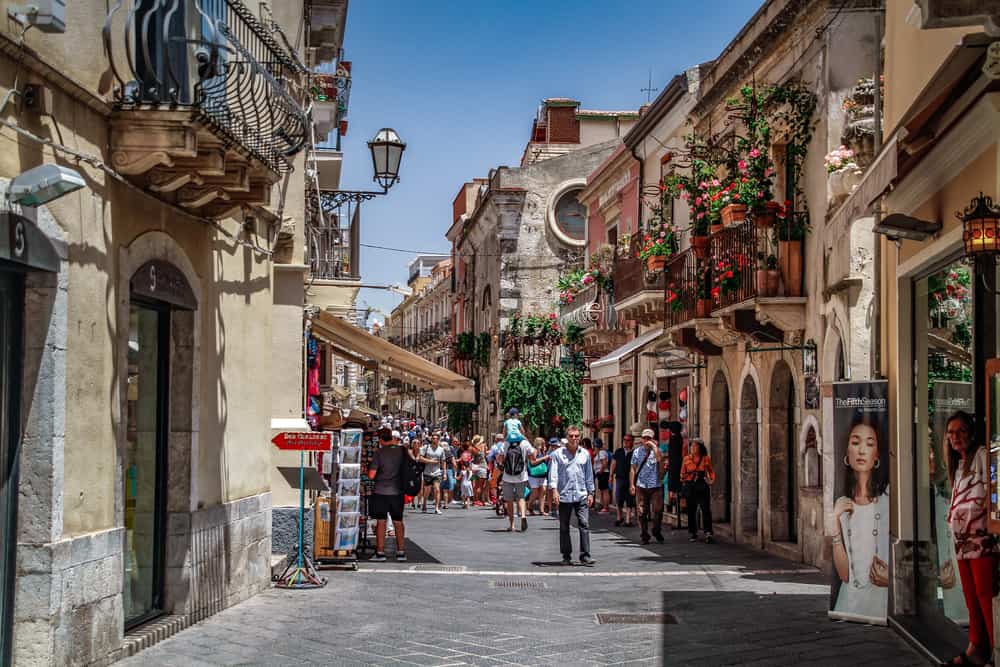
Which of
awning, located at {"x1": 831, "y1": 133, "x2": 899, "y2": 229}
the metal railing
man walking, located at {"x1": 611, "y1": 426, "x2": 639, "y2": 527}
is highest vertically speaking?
the metal railing

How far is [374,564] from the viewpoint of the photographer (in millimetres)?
15828

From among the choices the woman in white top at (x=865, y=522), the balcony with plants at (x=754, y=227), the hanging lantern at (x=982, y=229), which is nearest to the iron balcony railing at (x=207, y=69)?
the hanging lantern at (x=982, y=229)

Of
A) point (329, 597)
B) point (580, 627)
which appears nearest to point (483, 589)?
point (329, 597)

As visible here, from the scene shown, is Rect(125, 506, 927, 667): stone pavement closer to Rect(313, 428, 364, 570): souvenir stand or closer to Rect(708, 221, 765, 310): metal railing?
Rect(313, 428, 364, 570): souvenir stand

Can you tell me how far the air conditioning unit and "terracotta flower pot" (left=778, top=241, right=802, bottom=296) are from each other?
12.3 m

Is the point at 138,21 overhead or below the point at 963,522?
overhead

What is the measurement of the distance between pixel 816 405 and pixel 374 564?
5942 millimetres

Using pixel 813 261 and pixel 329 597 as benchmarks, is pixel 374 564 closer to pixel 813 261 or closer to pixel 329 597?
pixel 329 597

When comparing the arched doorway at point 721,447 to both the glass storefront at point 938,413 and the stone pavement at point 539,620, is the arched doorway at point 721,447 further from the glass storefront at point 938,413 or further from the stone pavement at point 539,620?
the glass storefront at point 938,413

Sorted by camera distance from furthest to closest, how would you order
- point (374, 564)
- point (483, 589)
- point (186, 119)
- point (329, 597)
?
point (374, 564)
point (483, 589)
point (329, 597)
point (186, 119)

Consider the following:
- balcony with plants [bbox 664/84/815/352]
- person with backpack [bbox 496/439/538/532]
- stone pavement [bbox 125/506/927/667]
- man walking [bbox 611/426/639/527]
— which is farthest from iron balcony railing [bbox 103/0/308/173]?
man walking [bbox 611/426/639/527]

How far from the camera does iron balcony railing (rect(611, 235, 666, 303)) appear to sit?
25.0 metres

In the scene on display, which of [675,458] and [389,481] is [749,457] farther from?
[389,481]

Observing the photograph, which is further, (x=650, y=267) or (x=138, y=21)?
(x=650, y=267)
